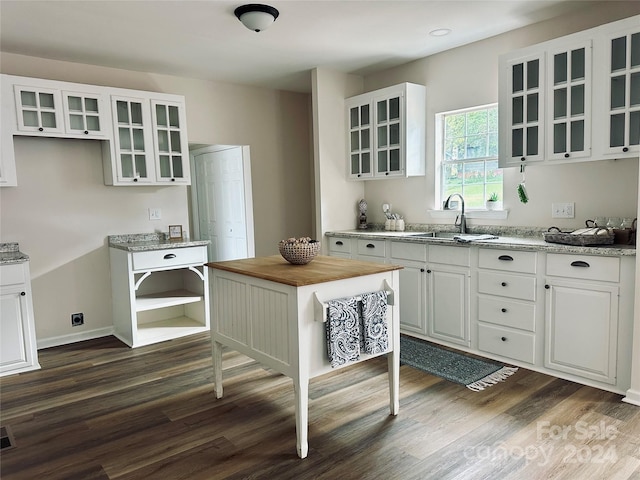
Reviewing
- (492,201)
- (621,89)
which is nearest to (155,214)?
(492,201)

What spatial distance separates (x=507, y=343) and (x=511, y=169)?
4.71ft

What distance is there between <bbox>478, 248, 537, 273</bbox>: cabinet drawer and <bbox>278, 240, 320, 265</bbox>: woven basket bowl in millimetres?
1434

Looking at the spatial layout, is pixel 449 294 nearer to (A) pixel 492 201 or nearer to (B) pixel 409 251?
(B) pixel 409 251

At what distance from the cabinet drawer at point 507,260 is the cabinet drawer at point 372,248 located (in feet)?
3.28

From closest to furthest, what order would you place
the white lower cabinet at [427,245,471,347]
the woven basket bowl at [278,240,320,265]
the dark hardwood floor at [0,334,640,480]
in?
the dark hardwood floor at [0,334,640,480]
the woven basket bowl at [278,240,320,265]
the white lower cabinet at [427,245,471,347]

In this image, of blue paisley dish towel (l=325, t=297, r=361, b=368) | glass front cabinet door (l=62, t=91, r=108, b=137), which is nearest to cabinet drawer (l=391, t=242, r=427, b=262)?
blue paisley dish towel (l=325, t=297, r=361, b=368)

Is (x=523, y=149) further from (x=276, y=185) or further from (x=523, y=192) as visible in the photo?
(x=276, y=185)

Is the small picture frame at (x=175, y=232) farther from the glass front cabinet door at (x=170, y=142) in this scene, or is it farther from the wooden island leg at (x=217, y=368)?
the wooden island leg at (x=217, y=368)

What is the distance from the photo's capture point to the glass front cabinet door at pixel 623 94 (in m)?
2.83

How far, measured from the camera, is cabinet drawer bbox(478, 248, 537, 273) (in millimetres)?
3152

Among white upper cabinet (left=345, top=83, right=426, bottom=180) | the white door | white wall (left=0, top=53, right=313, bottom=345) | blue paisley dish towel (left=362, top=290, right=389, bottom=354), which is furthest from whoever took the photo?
the white door

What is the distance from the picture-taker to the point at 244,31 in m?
3.58

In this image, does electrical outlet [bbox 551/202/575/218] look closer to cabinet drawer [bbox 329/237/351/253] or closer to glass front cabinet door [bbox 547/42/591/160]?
glass front cabinet door [bbox 547/42/591/160]

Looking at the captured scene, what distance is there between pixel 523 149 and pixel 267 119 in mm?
3062
